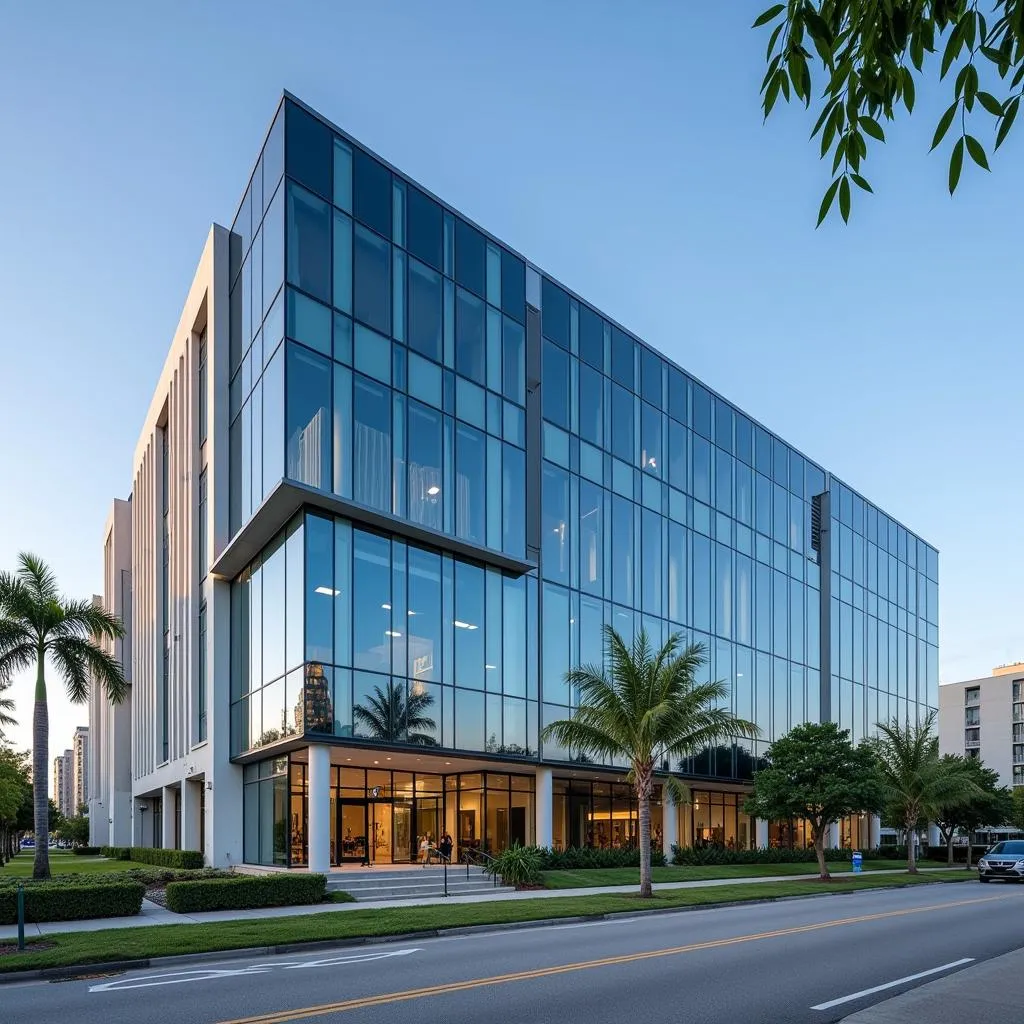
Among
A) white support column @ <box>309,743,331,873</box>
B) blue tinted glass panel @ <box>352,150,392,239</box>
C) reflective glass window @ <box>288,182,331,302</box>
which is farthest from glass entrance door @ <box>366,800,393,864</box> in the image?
blue tinted glass panel @ <box>352,150,392,239</box>

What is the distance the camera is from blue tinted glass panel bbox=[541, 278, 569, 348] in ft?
138

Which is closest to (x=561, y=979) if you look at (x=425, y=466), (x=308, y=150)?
(x=425, y=466)

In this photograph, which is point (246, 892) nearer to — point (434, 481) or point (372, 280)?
point (434, 481)

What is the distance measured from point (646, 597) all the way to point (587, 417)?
8.22 meters

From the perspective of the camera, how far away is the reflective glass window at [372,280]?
3262 centimetres

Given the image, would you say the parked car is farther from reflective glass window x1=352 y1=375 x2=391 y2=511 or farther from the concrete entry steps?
reflective glass window x1=352 y1=375 x2=391 y2=511

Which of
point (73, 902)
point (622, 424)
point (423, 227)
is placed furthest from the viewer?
point (622, 424)

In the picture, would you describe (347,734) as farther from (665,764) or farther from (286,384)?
(665,764)

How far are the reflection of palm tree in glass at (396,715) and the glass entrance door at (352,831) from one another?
4.96m

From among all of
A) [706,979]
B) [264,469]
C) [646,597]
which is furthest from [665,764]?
[706,979]

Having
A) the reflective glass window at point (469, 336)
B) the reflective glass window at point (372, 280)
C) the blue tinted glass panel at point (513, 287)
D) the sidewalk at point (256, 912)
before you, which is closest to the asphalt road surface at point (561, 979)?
the sidewalk at point (256, 912)

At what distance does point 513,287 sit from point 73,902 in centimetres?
2567

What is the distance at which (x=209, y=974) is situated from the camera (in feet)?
47.4

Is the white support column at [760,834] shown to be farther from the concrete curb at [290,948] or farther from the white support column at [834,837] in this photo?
the concrete curb at [290,948]
